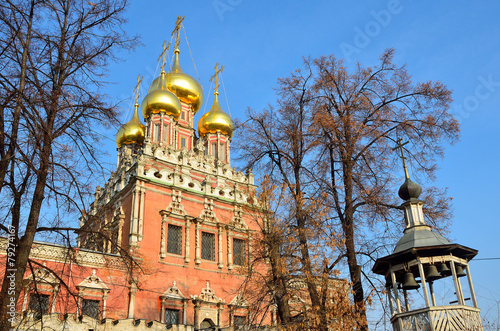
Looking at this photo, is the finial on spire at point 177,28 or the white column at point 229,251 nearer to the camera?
the white column at point 229,251

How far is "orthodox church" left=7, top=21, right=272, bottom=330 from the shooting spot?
1669 cm

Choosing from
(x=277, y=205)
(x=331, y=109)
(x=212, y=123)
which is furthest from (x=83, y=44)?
(x=212, y=123)

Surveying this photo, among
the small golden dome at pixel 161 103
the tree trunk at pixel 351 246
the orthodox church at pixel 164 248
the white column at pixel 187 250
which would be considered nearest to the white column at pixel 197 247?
the orthodox church at pixel 164 248

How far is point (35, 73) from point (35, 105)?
2.97 ft

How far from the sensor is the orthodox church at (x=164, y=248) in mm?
16688

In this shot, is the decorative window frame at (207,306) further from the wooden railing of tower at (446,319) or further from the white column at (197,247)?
the wooden railing of tower at (446,319)

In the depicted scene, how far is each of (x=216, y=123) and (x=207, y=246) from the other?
952 cm

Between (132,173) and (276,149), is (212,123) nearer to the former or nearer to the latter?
(132,173)

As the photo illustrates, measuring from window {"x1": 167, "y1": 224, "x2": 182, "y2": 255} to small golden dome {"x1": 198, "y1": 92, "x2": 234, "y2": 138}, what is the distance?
30.2 feet

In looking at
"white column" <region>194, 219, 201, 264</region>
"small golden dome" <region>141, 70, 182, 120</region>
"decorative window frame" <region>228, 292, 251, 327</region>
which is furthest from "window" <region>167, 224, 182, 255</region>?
"small golden dome" <region>141, 70, 182, 120</region>

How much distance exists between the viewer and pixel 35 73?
340 inches

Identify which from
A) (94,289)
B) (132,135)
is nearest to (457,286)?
(94,289)

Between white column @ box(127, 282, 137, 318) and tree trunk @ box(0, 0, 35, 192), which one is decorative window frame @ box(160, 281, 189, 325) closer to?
white column @ box(127, 282, 137, 318)

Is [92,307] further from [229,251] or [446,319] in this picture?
[446,319]
